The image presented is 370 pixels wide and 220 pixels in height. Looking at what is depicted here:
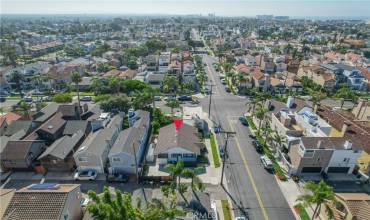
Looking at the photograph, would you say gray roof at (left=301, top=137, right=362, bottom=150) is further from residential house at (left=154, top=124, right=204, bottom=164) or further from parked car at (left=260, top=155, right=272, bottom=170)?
residential house at (left=154, top=124, right=204, bottom=164)

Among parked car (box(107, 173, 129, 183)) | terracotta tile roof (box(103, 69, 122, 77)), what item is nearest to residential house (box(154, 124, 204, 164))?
parked car (box(107, 173, 129, 183))

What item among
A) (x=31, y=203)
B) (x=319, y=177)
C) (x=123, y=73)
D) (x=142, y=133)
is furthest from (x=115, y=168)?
(x=123, y=73)

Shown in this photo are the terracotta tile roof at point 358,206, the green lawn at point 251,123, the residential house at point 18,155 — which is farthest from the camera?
the green lawn at point 251,123

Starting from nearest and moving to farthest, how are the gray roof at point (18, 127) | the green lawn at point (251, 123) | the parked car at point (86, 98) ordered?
the gray roof at point (18, 127) < the green lawn at point (251, 123) < the parked car at point (86, 98)

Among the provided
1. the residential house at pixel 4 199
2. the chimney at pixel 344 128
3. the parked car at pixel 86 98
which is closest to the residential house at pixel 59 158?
the residential house at pixel 4 199

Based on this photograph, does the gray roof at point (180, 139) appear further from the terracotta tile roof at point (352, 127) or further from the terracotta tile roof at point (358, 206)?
the terracotta tile roof at point (352, 127)
